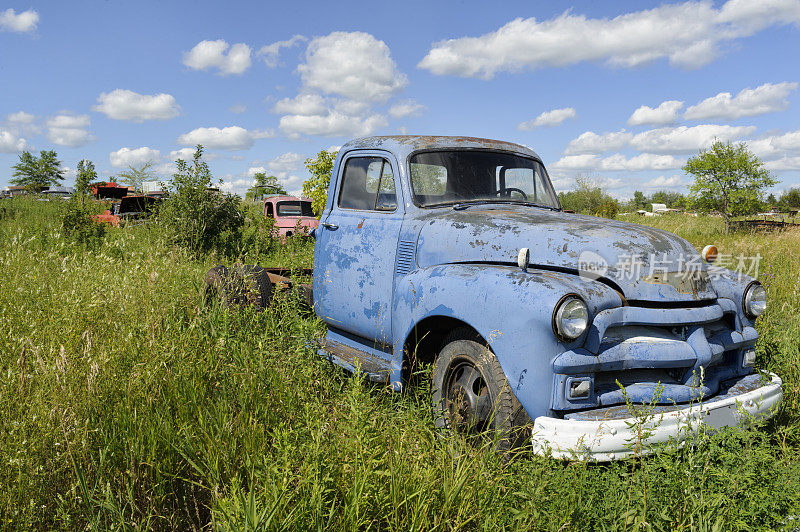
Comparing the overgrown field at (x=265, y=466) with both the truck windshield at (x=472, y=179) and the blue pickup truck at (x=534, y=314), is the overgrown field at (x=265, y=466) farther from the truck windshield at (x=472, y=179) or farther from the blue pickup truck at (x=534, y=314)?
the truck windshield at (x=472, y=179)

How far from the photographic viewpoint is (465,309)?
3090 mm

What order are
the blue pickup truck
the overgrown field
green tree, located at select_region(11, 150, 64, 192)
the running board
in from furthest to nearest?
green tree, located at select_region(11, 150, 64, 192) → the running board → the blue pickup truck → the overgrown field

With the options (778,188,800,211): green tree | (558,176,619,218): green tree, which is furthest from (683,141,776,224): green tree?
(778,188,800,211): green tree

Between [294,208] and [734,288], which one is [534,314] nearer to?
[734,288]

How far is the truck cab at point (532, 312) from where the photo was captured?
2715mm

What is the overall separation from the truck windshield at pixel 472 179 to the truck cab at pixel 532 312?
0.02 m

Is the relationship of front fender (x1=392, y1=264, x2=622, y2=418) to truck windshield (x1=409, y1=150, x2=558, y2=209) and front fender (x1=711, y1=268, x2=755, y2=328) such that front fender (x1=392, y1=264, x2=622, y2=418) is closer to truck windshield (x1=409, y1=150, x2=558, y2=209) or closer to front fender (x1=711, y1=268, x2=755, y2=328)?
truck windshield (x1=409, y1=150, x2=558, y2=209)

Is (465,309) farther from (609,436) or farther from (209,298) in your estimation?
(209,298)

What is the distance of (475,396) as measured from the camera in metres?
3.13

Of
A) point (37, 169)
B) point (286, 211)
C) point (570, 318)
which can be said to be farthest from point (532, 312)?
point (37, 169)

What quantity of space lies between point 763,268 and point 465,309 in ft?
24.4

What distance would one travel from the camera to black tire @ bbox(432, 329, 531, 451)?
2879 mm

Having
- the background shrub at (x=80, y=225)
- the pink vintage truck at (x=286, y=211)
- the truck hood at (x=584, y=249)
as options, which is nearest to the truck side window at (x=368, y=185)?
the truck hood at (x=584, y=249)

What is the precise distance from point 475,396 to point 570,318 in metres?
0.77
